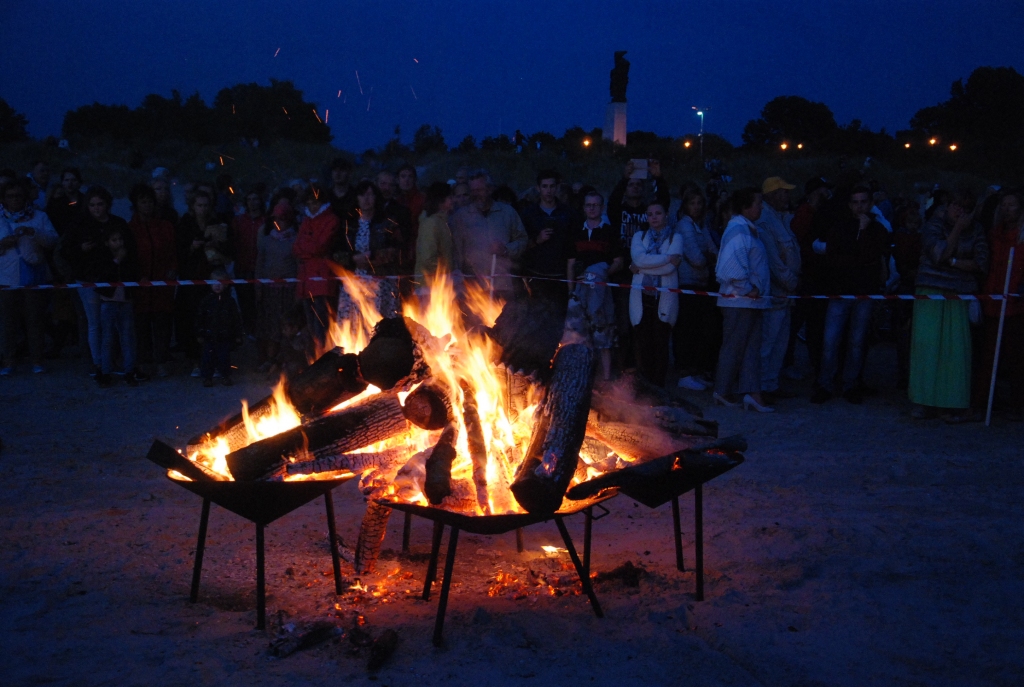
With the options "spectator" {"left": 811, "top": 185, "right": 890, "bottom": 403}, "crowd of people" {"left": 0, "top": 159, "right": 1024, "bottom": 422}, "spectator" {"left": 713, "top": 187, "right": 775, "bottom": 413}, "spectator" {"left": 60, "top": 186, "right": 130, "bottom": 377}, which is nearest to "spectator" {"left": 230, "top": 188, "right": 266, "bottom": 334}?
"crowd of people" {"left": 0, "top": 159, "right": 1024, "bottom": 422}

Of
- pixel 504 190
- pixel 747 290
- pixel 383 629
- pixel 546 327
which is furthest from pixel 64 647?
pixel 504 190

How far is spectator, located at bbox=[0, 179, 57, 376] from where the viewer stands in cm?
920

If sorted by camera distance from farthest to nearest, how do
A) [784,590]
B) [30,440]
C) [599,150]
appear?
1. [599,150]
2. [30,440]
3. [784,590]

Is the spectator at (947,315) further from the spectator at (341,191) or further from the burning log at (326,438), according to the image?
the spectator at (341,191)

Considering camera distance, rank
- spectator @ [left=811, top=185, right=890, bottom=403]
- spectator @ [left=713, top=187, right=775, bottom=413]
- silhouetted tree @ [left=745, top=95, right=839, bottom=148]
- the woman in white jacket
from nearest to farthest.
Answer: spectator @ [left=713, top=187, right=775, bottom=413]
spectator @ [left=811, top=185, right=890, bottom=403]
the woman in white jacket
silhouetted tree @ [left=745, top=95, right=839, bottom=148]

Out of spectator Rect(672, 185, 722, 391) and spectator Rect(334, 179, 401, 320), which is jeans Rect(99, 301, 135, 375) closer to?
spectator Rect(334, 179, 401, 320)

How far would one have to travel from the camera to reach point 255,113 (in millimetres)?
31953

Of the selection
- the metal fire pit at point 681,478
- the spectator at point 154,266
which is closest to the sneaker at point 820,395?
the metal fire pit at point 681,478

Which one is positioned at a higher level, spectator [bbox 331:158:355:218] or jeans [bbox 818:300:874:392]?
spectator [bbox 331:158:355:218]

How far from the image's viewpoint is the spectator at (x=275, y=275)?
9609mm

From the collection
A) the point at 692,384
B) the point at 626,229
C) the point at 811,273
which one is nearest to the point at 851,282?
the point at 811,273

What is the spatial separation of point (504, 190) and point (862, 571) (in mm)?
6525

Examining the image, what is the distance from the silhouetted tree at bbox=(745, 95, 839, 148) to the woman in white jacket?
5119 centimetres

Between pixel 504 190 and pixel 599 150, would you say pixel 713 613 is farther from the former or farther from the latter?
pixel 599 150
